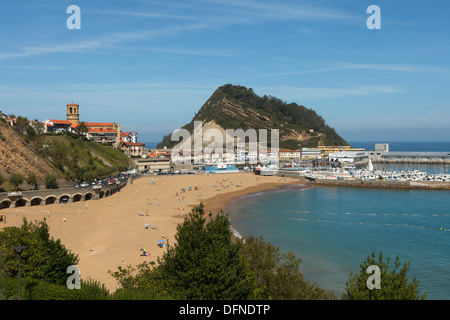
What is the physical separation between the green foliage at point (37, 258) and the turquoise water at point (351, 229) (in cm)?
1544

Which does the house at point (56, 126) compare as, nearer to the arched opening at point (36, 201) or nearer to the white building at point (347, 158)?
the arched opening at point (36, 201)

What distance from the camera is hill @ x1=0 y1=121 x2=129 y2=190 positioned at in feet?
167

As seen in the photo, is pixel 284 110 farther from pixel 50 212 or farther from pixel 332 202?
pixel 50 212

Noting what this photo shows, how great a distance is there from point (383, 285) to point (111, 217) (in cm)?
3380

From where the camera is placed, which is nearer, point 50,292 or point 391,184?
point 50,292

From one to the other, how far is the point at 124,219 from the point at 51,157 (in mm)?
28372

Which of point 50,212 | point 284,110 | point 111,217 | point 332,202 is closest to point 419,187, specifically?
point 332,202

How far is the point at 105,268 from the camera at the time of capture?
80.3ft

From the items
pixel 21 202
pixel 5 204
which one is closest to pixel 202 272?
pixel 5 204

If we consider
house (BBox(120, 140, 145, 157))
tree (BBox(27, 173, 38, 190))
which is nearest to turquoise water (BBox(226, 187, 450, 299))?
tree (BBox(27, 173, 38, 190))

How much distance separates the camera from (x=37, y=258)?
1670 centimetres

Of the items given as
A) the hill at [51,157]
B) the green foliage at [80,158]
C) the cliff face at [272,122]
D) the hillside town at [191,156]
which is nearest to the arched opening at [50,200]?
the hill at [51,157]

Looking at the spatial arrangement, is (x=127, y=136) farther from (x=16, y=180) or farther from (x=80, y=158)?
(x=16, y=180)

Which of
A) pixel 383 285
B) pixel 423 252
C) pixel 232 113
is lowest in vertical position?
pixel 423 252
